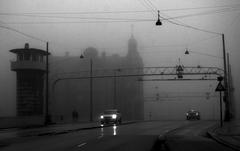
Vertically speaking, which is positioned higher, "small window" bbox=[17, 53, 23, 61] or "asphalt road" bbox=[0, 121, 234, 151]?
"small window" bbox=[17, 53, 23, 61]

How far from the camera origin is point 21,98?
387ft

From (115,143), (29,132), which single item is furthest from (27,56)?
(115,143)

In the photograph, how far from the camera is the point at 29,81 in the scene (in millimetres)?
116625

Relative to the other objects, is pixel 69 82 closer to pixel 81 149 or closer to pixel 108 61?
pixel 108 61

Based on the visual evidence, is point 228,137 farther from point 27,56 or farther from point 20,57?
point 20,57

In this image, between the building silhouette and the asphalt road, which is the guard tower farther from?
the asphalt road

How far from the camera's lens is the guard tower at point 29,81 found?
117 m

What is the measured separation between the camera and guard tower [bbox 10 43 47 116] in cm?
11688

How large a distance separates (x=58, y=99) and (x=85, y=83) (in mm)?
11590

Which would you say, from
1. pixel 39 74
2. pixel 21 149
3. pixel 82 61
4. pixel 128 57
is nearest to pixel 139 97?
pixel 128 57

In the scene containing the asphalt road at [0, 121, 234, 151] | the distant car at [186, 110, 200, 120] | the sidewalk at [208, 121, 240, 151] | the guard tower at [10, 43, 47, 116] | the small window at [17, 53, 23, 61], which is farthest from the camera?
the small window at [17, 53, 23, 61]

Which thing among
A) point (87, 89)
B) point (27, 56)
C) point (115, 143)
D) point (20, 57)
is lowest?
point (115, 143)

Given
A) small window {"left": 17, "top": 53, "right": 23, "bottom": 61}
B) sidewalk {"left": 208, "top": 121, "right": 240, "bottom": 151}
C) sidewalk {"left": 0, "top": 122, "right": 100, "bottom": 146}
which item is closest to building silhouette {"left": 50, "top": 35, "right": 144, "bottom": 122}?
small window {"left": 17, "top": 53, "right": 23, "bottom": 61}

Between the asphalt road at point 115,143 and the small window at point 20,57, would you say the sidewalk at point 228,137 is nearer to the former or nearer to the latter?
the asphalt road at point 115,143
